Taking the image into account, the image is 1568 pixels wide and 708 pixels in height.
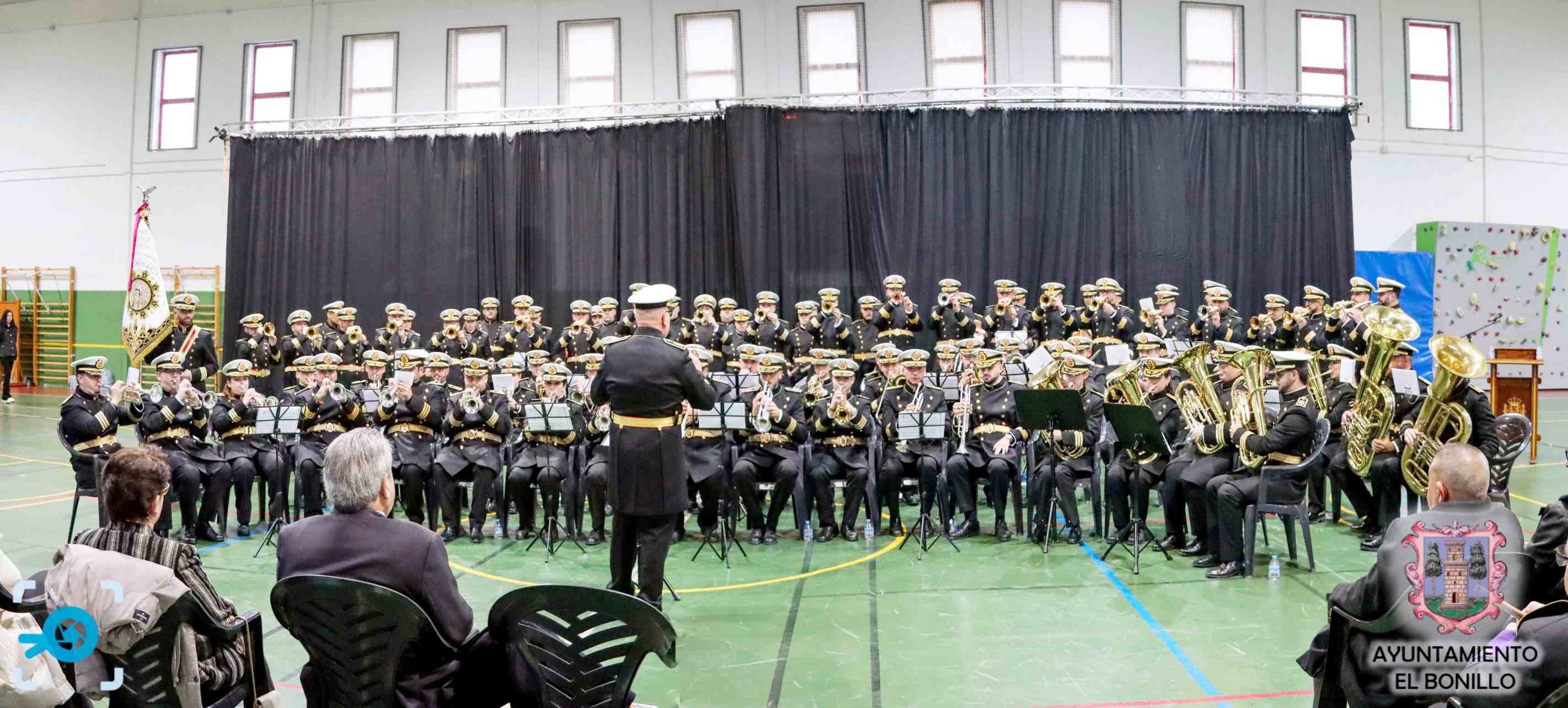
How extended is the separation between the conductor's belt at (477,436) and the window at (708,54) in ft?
30.7

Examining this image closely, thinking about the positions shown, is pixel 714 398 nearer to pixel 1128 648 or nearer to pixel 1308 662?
pixel 1128 648

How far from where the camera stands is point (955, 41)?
15656 millimetres

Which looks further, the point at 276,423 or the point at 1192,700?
the point at 276,423

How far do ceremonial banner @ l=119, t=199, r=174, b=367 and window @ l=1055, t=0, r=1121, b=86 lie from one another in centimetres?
1380

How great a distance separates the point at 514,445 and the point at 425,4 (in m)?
11.8

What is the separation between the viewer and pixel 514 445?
857cm

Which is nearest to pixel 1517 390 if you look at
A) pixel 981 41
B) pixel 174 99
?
pixel 981 41

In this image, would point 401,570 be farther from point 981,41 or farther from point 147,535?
point 981,41

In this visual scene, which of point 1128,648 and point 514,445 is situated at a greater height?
point 514,445

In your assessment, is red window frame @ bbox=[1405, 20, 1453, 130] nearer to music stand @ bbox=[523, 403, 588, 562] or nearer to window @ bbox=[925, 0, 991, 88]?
window @ bbox=[925, 0, 991, 88]

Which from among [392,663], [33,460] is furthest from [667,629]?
[33,460]

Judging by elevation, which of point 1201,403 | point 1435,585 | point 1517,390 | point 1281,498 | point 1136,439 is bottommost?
point 1281,498

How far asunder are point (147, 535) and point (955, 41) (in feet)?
47.8

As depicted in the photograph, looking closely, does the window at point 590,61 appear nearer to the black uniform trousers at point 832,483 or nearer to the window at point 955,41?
the window at point 955,41
